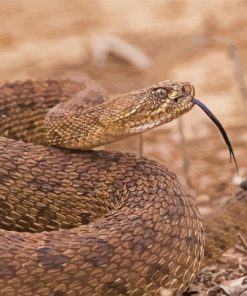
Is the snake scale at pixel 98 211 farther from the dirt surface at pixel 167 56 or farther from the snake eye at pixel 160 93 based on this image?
the dirt surface at pixel 167 56

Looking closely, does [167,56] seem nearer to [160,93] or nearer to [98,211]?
[160,93]

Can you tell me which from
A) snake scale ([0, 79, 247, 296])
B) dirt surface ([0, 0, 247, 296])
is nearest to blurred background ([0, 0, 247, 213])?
dirt surface ([0, 0, 247, 296])

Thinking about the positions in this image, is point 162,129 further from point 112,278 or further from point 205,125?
point 112,278

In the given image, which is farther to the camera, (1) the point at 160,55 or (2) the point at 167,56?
(1) the point at 160,55

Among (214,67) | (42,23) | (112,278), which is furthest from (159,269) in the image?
(42,23)

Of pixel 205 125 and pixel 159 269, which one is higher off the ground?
pixel 205 125

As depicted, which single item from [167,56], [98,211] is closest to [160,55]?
[167,56]
